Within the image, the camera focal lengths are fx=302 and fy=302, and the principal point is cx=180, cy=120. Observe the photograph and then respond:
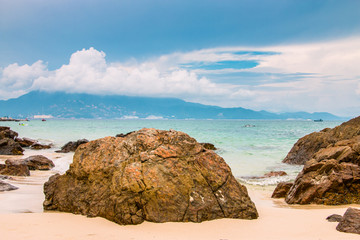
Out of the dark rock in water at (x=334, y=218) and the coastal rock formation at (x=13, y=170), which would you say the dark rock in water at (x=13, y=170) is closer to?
the coastal rock formation at (x=13, y=170)

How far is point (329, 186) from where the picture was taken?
25.6 ft

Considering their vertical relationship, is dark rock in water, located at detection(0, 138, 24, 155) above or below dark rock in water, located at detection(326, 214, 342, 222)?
below

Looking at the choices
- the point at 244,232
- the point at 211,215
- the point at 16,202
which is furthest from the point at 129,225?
the point at 16,202

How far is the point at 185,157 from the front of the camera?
20.4 feet

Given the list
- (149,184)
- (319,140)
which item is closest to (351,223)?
(149,184)

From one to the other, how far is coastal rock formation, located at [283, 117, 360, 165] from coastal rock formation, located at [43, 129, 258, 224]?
43.9ft

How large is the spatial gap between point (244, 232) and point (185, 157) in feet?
6.12

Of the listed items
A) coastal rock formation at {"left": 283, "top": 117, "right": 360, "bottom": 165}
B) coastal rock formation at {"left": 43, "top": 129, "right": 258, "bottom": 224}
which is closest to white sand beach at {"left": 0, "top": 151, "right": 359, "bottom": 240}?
coastal rock formation at {"left": 43, "top": 129, "right": 258, "bottom": 224}

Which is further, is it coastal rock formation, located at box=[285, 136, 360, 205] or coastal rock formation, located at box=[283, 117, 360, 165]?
coastal rock formation, located at box=[283, 117, 360, 165]

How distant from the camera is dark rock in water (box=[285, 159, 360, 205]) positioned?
7.73 metres

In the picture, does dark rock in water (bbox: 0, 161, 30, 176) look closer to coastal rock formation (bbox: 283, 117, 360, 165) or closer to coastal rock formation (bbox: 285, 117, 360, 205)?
coastal rock formation (bbox: 285, 117, 360, 205)


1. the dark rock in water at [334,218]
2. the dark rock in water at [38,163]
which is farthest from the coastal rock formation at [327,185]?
the dark rock in water at [38,163]

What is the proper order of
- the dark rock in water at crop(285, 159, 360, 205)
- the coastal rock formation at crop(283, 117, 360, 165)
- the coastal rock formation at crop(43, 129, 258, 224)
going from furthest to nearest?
the coastal rock formation at crop(283, 117, 360, 165) → the dark rock in water at crop(285, 159, 360, 205) → the coastal rock formation at crop(43, 129, 258, 224)

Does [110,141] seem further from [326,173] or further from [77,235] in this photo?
[326,173]
